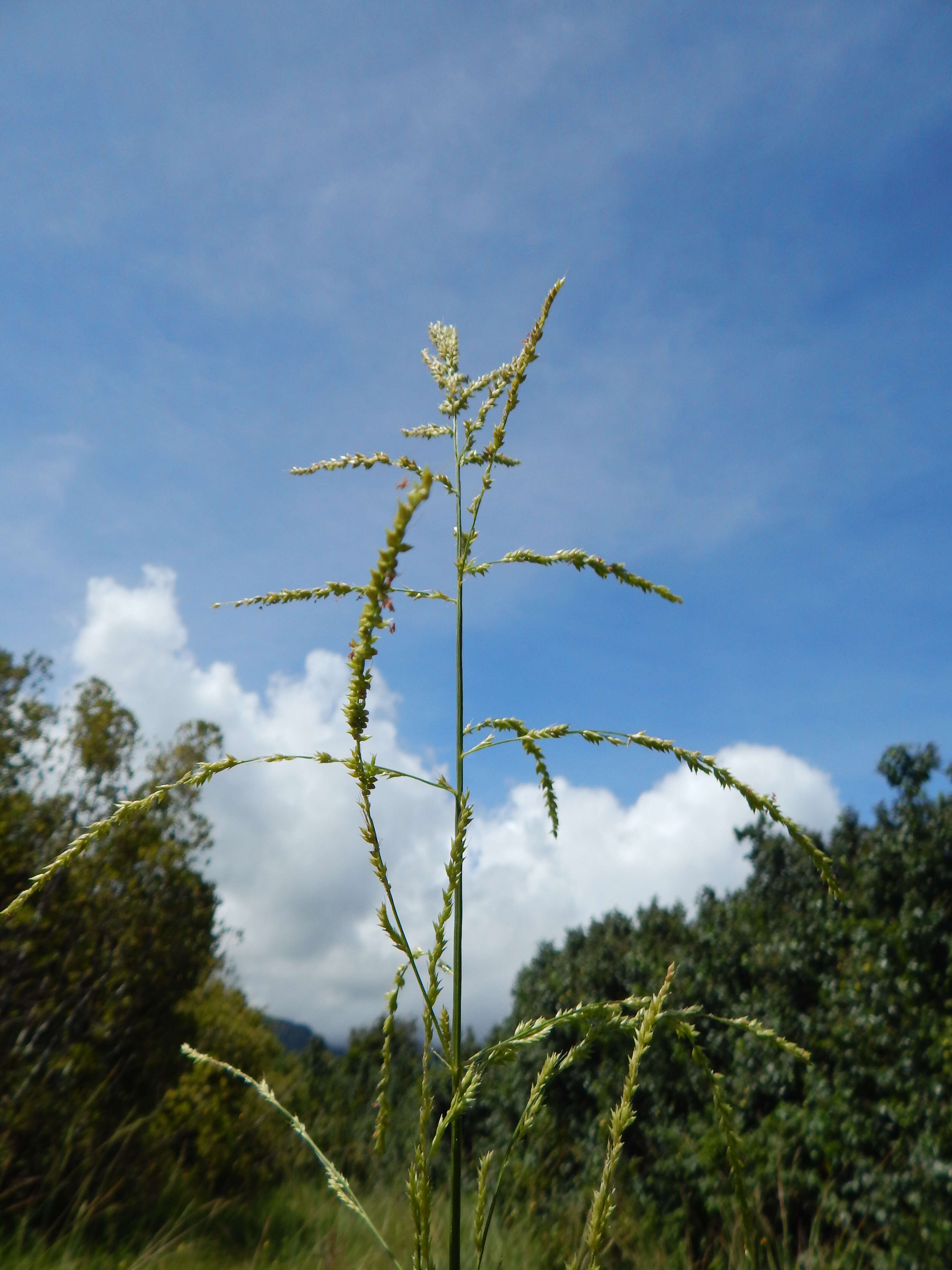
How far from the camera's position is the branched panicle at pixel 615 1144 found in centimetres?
145

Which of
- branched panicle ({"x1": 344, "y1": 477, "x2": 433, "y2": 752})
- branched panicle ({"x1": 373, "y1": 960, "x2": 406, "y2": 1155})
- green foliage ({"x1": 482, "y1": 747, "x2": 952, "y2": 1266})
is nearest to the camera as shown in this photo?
branched panicle ({"x1": 344, "y1": 477, "x2": 433, "y2": 752})

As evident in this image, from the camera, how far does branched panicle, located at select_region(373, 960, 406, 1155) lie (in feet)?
5.90

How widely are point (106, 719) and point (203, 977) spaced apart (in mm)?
4752

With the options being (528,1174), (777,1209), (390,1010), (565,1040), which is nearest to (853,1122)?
(777,1209)

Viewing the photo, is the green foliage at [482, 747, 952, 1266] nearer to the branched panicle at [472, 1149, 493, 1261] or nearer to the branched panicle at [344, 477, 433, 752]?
the branched panicle at [472, 1149, 493, 1261]

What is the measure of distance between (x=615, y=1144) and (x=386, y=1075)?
61cm

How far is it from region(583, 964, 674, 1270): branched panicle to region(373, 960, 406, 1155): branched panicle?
0.50 metres

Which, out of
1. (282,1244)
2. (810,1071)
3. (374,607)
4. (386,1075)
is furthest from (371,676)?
(282,1244)

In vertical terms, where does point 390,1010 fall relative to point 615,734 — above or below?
below

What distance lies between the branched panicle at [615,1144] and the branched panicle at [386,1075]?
19.6 inches

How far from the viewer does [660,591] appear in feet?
6.49

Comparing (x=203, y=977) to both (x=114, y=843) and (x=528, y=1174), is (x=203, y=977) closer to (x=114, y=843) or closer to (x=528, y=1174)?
(x=114, y=843)

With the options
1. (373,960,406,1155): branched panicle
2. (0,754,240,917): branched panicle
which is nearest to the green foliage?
(373,960,406,1155): branched panicle

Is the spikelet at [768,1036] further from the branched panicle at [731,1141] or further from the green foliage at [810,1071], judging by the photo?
the green foliage at [810,1071]
